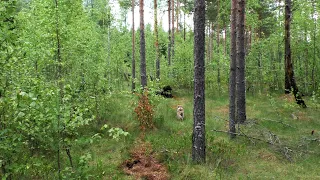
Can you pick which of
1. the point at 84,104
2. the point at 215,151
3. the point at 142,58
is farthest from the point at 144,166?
the point at 142,58

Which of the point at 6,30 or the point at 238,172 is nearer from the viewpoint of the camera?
the point at 6,30

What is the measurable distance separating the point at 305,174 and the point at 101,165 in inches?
212

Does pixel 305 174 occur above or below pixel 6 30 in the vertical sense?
below

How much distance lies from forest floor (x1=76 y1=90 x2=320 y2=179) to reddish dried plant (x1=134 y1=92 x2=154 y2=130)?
33cm

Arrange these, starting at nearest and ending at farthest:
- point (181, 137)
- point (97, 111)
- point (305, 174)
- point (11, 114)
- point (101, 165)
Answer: point (11, 114) → point (305, 174) → point (101, 165) → point (181, 137) → point (97, 111)

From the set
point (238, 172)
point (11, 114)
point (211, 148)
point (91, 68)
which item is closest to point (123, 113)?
point (91, 68)

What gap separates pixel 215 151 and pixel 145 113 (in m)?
3.74

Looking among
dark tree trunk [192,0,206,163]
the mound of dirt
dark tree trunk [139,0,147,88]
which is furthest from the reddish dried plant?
dark tree trunk [192,0,206,163]

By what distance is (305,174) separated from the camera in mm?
6824

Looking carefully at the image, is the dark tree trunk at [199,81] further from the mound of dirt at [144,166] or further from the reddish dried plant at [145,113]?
the reddish dried plant at [145,113]

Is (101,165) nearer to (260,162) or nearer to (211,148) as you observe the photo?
(211,148)

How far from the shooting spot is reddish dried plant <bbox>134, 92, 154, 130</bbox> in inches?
430

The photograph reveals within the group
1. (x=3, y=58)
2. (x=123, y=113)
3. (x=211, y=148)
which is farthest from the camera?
(x=123, y=113)

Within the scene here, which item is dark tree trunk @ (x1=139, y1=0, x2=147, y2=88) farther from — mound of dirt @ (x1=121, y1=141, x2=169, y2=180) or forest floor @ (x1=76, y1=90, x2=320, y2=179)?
mound of dirt @ (x1=121, y1=141, x2=169, y2=180)
